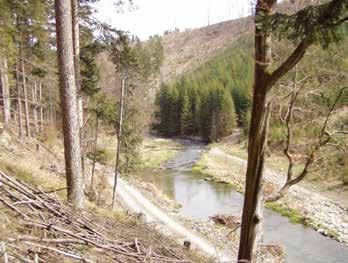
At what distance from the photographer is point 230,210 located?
1973 cm

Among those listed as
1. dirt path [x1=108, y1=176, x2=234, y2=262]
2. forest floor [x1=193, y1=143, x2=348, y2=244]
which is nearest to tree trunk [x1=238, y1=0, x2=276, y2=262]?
forest floor [x1=193, y1=143, x2=348, y2=244]

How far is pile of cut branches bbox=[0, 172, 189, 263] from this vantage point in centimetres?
249

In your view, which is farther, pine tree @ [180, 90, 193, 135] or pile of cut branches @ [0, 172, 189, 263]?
pine tree @ [180, 90, 193, 135]

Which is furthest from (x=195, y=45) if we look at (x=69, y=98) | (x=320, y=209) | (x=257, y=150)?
(x=257, y=150)

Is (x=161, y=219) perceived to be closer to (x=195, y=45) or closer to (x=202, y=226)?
(x=202, y=226)

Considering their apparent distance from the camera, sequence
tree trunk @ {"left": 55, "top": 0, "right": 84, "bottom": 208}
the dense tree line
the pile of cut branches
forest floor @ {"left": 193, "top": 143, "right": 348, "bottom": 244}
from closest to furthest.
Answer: the pile of cut branches < tree trunk @ {"left": 55, "top": 0, "right": 84, "bottom": 208} < forest floor @ {"left": 193, "top": 143, "right": 348, "bottom": 244} < the dense tree line

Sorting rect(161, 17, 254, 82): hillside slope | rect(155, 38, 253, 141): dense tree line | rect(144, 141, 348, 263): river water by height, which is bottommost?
rect(144, 141, 348, 263): river water

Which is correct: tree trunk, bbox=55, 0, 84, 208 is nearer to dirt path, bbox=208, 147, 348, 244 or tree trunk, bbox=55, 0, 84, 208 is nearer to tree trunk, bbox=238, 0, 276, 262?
tree trunk, bbox=238, 0, 276, 262

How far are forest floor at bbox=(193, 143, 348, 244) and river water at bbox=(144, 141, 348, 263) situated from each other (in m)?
0.64

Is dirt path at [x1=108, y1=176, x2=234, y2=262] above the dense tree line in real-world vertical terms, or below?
below

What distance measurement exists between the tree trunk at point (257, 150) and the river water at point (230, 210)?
10508mm

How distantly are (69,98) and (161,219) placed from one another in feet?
42.9

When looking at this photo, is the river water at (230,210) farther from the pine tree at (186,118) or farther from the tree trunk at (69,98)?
the pine tree at (186,118)

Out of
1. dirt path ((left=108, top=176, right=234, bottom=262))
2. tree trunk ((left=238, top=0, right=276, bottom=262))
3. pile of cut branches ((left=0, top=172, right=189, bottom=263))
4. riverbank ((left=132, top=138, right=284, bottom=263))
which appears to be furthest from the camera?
dirt path ((left=108, top=176, right=234, bottom=262))
